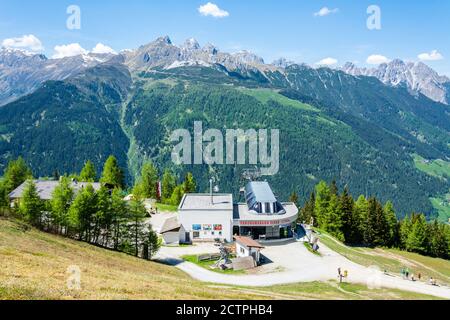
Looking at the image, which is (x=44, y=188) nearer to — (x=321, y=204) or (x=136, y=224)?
(x=136, y=224)

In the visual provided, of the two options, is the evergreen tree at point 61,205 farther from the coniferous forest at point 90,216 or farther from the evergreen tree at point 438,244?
the evergreen tree at point 438,244

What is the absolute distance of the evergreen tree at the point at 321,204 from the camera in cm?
11190

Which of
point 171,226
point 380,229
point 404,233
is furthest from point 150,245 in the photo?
point 404,233

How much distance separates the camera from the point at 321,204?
375ft

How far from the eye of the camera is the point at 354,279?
54.7 meters

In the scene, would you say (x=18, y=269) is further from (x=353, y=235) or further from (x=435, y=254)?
(x=435, y=254)

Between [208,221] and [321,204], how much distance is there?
45.7m

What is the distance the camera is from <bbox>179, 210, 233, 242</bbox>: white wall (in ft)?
261

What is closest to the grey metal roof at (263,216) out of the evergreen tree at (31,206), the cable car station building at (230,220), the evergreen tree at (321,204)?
the cable car station building at (230,220)

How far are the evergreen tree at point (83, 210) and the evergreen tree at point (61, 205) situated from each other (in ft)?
4.84

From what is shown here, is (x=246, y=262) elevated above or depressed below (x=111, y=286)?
below

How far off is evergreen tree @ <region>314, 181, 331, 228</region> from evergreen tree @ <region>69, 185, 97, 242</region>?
6640 centimetres
